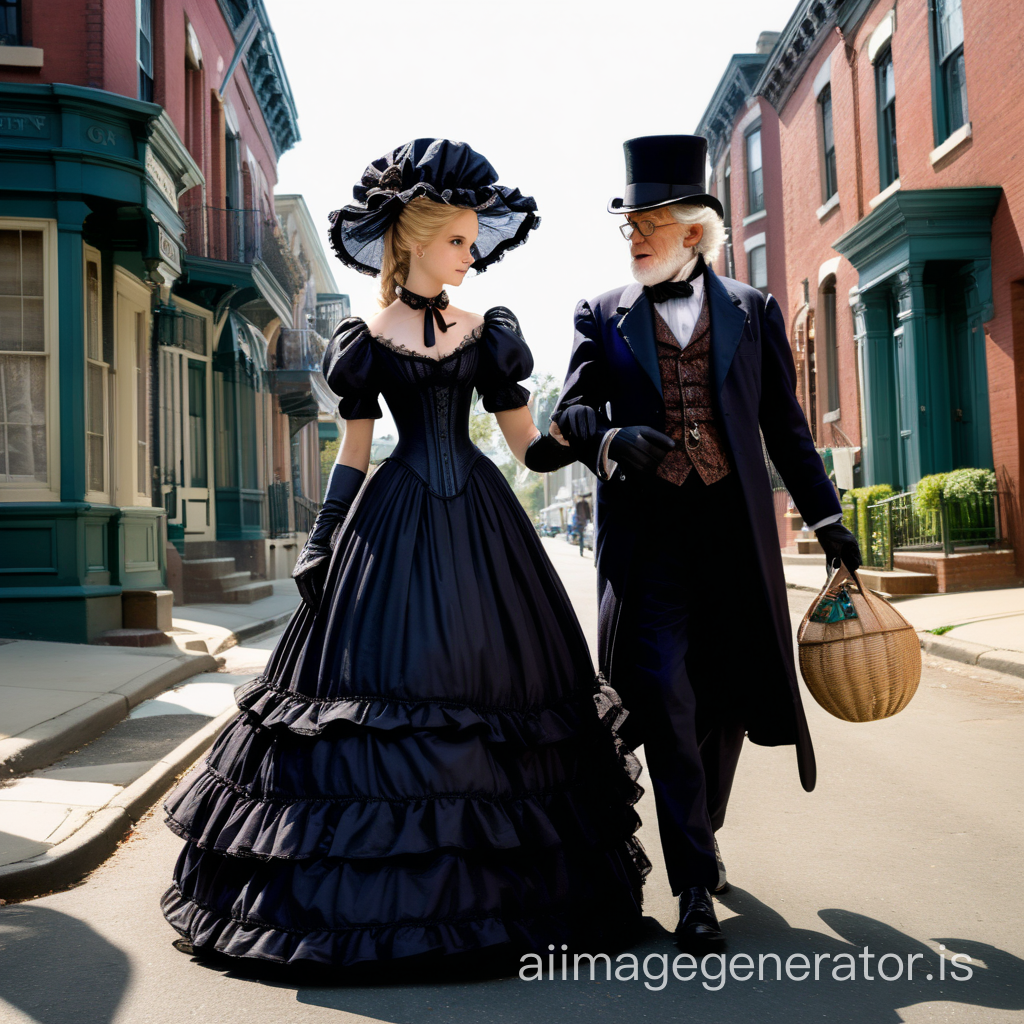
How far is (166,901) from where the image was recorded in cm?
318

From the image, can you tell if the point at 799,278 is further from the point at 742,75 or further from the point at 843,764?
the point at 843,764

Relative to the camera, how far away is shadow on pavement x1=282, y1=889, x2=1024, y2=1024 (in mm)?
2541

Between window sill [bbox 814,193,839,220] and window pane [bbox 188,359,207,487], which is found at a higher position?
window sill [bbox 814,193,839,220]

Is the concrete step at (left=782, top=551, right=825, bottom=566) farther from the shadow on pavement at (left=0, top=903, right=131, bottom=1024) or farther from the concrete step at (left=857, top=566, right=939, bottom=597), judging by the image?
the shadow on pavement at (left=0, top=903, right=131, bottom=1024)

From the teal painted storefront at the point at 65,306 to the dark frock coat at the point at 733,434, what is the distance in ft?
24.4

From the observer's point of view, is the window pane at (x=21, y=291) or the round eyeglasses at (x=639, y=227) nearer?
Result: the round eyeglasses at (x=639, y=227)

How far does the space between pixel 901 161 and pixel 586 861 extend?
1542 cm

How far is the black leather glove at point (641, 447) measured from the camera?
2896 mm

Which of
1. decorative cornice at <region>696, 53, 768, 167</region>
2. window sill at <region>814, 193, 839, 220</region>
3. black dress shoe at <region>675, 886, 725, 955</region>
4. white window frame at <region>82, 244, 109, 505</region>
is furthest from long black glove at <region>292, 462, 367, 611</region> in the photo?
decorative cornice at <region>696, 53, 768, 167</region>

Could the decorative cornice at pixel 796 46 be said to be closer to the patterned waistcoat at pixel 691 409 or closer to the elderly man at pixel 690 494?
the elderly man at pixel 690 494

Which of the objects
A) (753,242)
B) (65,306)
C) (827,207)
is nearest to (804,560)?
(827,207)

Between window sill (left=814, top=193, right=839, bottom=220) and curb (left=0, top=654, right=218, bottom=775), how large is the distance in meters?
15.1

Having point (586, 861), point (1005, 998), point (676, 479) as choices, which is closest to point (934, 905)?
point (1005, 998)

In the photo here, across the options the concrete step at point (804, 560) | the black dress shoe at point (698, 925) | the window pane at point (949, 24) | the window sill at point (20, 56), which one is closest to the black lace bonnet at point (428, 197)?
the black dress shoe at point (698, 925)
